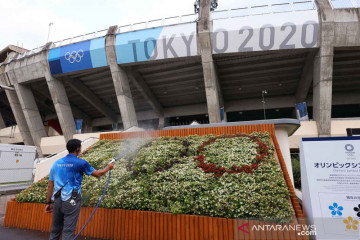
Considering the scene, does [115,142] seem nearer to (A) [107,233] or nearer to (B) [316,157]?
(A) [107,233]

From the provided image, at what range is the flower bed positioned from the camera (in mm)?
5199

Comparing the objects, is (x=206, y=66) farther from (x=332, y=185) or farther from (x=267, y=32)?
(x=332, y=185)

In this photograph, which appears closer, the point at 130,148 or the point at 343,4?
the point at 130,148

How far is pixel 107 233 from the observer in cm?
577

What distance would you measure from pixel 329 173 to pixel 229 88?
25353mm

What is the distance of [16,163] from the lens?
1409 cm

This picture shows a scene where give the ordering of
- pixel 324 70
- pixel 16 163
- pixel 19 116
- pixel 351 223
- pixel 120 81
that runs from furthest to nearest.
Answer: pixel 19 116, pixel 120 81, pixel 324 70, pixel 16 163, pixel 351 223

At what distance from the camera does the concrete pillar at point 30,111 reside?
28.2 meters

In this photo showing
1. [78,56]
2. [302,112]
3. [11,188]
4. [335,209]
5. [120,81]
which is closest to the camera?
[335,209]

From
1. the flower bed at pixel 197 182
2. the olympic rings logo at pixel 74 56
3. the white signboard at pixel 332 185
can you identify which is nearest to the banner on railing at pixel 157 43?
the olympic rings logo at pixel 74 56

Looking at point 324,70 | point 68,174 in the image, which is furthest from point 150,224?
point 324,70

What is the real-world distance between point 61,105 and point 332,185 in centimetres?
2941

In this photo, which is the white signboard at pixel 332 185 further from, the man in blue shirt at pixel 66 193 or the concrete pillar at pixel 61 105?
the concrete pillar at pixel 61 105

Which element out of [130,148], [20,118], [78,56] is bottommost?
[130,148]
